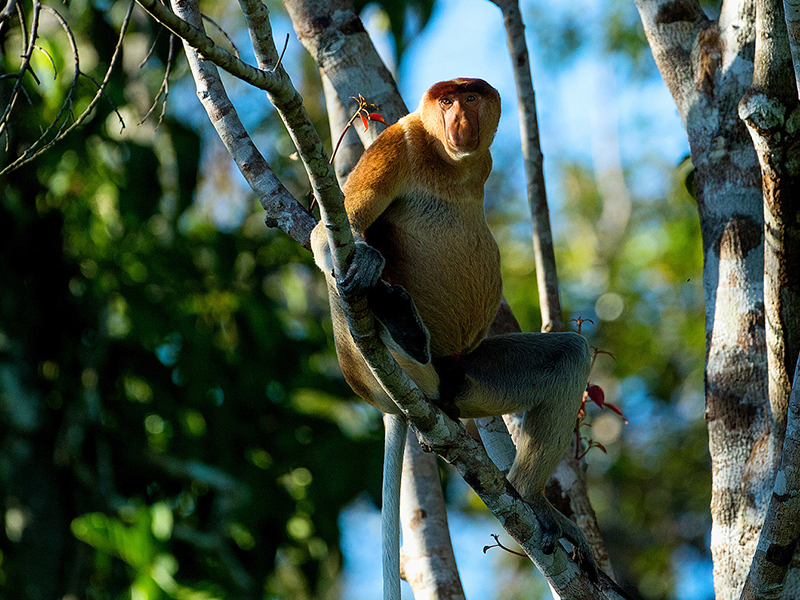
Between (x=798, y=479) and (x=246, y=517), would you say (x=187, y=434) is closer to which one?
(x=246, y=517)

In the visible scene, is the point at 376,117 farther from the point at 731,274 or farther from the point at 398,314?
the point at 731,274

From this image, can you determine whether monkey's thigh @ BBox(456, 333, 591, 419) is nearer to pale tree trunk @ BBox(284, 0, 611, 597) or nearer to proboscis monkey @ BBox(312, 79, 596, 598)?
proboscis monkey @ BBox(312, 79, 596, 598)

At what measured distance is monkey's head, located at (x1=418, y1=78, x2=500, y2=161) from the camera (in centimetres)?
239

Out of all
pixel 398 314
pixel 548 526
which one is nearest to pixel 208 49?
pixel 398 314

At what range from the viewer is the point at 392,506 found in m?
2.47

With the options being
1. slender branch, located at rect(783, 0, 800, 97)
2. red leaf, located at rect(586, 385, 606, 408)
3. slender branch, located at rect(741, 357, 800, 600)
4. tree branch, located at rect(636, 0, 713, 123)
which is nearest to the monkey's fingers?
red leaf, located at rect(586, 385, 606, 408)

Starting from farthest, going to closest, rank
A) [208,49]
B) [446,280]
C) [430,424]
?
1. [446,280]
2. [430,424]
3. [208,49]

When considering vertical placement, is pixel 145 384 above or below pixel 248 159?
below

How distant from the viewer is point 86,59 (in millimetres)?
6336

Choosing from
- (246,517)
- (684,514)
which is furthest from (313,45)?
(684,514)

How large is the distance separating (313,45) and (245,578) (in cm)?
336

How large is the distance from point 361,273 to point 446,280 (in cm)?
64

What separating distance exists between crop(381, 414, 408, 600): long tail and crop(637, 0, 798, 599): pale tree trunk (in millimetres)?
924

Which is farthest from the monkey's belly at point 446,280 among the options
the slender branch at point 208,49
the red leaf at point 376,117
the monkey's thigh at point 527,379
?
the slender branch at point 208,49
